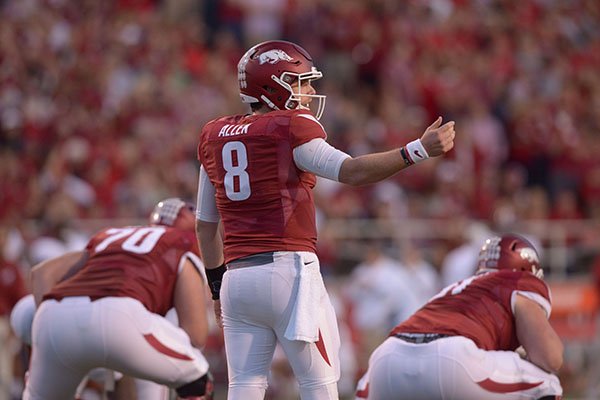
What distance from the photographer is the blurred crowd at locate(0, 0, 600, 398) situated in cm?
1315

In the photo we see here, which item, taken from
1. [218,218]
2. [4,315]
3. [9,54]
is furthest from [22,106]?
[218,218]

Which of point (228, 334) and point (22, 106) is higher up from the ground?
point (22, 106)

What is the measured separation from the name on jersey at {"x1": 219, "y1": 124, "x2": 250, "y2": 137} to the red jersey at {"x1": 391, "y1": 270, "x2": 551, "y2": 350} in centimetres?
167

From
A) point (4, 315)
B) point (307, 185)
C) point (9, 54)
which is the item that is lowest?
point (4, 315)

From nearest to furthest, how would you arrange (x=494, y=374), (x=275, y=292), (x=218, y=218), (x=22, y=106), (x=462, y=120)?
(x=275, y=292) → (x=218, y=218) → (x=494, y=374) → (x=22, y=106) → (x=462, y=120)

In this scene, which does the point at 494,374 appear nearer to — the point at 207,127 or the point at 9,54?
the point at 207,127

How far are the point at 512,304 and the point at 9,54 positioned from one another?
9.30 metres

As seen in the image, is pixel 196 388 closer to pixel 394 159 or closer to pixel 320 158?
pixel 320 158

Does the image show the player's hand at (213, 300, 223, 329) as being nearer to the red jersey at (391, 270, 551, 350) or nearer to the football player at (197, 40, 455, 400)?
the football player at (197, 40, 455, 400)

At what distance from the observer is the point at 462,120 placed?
1510 centimetres

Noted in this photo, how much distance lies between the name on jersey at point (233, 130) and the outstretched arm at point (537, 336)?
1933 millimetres

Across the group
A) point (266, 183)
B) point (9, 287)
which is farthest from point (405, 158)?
point (9, 287)

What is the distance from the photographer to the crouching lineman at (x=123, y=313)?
6.64m

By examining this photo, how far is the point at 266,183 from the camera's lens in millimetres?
5586
